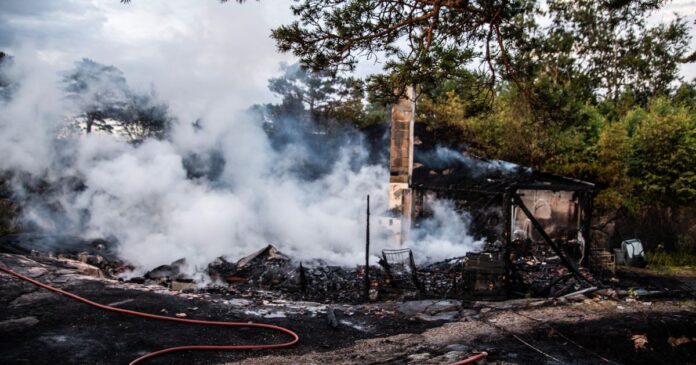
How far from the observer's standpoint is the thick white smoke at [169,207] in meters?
11.2

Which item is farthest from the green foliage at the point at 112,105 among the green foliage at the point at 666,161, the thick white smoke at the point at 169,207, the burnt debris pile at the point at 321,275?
the green foliage at the point at 666,161

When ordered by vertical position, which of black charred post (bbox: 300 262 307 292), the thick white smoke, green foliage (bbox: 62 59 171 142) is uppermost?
green foliage (bbox: 62 59 171 142)

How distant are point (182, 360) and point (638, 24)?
6.99m

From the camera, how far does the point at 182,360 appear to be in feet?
13.3

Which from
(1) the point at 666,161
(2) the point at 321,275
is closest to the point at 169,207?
(2) the point at 321,275

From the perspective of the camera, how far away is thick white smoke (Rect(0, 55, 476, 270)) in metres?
11.2

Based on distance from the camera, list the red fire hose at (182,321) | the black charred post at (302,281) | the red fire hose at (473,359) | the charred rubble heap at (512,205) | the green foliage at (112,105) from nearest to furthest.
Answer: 1. the red fire hose at (473,359)
2. the red fire hose at (182,321)
3. the black charred post at (302,281)
4. the charred rubble heap at (512,205)
5. the green foliage at (112,105)

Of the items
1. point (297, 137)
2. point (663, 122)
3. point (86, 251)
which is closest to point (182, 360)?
point (86, 251)

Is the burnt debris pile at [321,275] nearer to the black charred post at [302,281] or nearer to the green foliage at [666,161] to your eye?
the black charred post at [302,281]

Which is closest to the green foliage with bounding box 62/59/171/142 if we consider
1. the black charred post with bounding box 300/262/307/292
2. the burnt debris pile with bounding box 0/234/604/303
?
the burnt debris pile with bounding box 0/234/604/303

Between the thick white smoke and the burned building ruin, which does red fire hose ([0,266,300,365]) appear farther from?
the burned building ruin

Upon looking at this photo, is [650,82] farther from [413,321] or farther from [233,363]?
[233,363]

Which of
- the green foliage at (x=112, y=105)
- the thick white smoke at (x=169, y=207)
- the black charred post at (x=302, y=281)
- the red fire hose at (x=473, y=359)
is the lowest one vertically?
the black charred post at (x=302, y=281)

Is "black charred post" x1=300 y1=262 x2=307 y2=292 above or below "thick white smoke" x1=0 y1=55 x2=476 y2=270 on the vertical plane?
below
